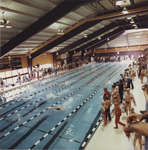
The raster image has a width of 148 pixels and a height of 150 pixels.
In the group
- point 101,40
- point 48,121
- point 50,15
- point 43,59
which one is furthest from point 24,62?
point 101,40

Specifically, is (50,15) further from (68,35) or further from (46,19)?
(68,35)

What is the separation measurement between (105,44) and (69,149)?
28395 mm

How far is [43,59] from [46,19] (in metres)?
12.6

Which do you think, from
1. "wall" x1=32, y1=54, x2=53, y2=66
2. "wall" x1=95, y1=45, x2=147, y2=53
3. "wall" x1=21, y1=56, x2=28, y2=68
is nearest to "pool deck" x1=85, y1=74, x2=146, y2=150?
"wall" x1=21, y1=56, x2=28, y2=68

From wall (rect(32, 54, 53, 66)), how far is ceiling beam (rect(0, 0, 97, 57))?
27.9 ft

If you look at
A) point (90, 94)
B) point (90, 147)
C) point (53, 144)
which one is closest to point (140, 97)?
point (90, 94)

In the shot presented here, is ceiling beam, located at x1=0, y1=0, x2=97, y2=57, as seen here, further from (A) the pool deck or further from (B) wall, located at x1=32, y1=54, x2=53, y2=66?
(B) wall, located at x1=32, y1=54, x2=53, y2=66

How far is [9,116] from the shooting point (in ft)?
25.1

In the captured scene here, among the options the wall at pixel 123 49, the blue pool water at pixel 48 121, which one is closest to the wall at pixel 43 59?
the blue pool water at pixel 48 121

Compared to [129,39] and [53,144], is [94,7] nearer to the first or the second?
[53,144]

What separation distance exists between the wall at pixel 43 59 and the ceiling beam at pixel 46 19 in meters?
8.51

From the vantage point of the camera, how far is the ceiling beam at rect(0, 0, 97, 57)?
25.8 feet

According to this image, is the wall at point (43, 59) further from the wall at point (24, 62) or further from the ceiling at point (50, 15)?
the ceiling at point (50, 15)

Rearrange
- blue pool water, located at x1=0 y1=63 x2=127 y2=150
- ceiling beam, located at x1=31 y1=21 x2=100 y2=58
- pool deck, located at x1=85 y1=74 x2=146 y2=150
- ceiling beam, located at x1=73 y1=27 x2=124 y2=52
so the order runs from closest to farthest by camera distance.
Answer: pool deck, located at x1=85 y1=74 x2=146 y2=150 → blue pool water, located at x1=0 y1=63 x2=127 y2=150 → ceiling beam, located at x1=31 y1=21 x2=100 y2=58 → ceiling beam, located at x1=73 y1=27 x2=124 y2=52
